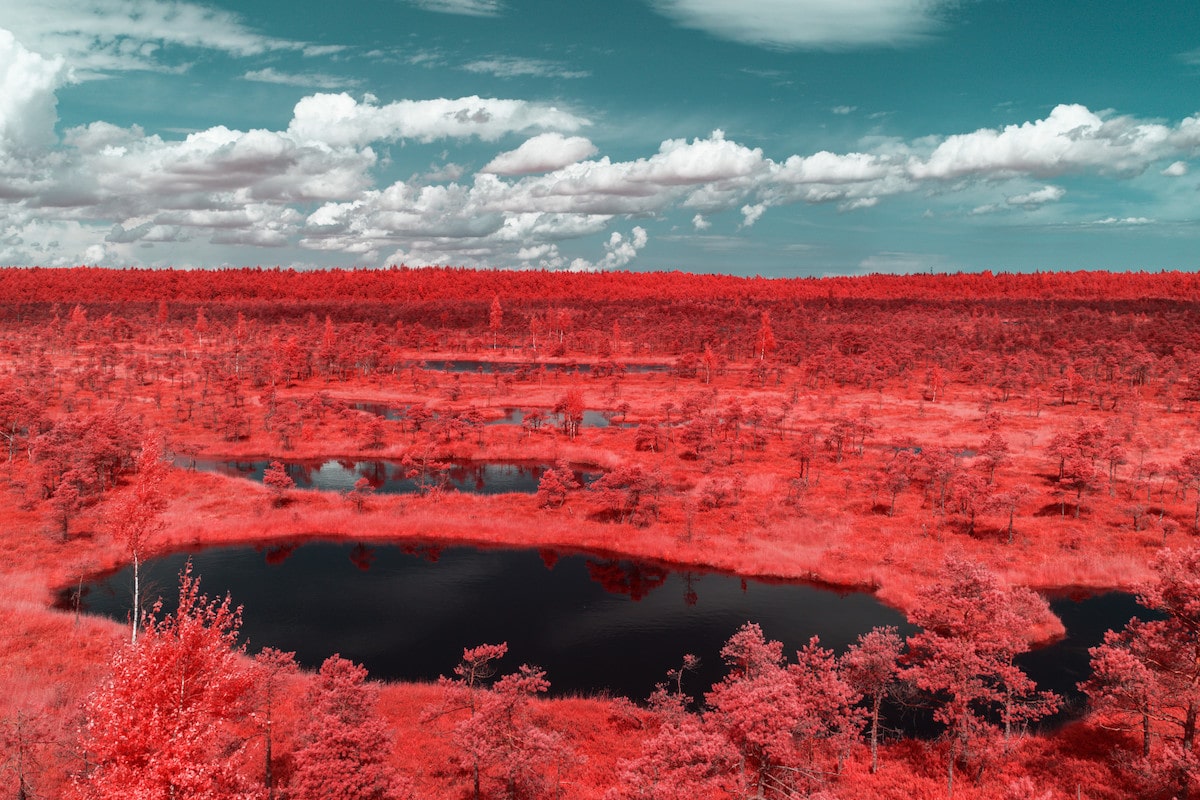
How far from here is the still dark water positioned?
1759 inches

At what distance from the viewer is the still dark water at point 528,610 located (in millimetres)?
44688

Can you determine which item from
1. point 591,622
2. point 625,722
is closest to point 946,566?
point 625,722

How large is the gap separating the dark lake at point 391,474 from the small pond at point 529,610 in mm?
17305

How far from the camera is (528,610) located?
5150 cm

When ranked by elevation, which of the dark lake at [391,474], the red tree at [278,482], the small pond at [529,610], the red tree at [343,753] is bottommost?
the small pond at [529,610]

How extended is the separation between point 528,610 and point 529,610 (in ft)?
0.24

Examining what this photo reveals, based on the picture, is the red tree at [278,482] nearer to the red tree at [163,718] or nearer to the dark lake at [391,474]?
the dark lake at [391,474]

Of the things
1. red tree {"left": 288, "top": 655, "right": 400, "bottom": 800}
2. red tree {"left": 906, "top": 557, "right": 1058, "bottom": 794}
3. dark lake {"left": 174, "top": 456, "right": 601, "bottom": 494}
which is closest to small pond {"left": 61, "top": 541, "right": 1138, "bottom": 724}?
red tree {"left": 906, "top": 557, "right": 1058, "bottom": 794}

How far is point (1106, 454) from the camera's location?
72.6 metres

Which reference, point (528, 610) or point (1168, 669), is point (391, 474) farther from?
point (1168, 669)

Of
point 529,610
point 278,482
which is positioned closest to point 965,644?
point 529,610

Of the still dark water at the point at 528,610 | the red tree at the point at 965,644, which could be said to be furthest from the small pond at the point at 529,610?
the red tree at the point at 965,644

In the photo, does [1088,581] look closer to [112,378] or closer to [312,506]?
[312,506]

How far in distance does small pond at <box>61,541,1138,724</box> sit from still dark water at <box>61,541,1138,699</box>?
13cm
